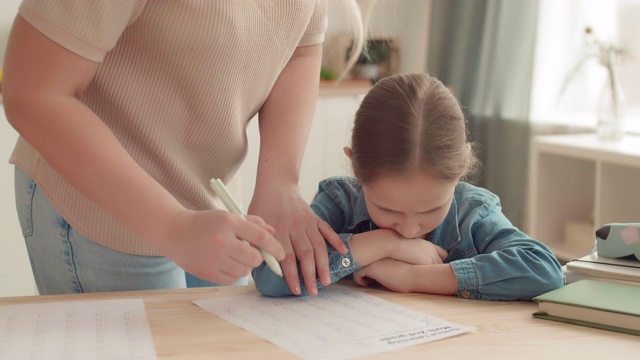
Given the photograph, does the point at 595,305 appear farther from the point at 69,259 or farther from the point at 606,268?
the point at 69,259

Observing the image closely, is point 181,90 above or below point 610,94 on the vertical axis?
above

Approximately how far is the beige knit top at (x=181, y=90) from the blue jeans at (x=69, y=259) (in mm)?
18

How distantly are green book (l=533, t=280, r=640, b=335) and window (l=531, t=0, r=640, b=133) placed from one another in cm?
223

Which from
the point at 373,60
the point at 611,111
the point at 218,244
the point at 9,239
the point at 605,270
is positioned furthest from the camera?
the point at 373,60

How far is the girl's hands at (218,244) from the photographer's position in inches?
37.2

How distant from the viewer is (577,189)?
3277 mm

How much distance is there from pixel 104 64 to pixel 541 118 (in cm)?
262

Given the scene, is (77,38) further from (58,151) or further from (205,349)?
(205,349)

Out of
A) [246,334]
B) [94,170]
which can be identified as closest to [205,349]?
[246,334]

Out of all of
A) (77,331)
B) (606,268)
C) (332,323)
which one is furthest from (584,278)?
(77,331)

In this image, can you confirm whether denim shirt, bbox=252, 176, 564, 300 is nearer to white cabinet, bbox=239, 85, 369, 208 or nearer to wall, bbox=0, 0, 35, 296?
wall, bbox=0, 0, 35, 296

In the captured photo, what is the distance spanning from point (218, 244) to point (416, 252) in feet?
1.34

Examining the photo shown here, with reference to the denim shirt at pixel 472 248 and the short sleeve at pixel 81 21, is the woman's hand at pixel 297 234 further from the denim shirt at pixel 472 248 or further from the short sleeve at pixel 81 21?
the short sleeve at pixel 81 21

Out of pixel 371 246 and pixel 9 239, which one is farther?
pixel 9 239
